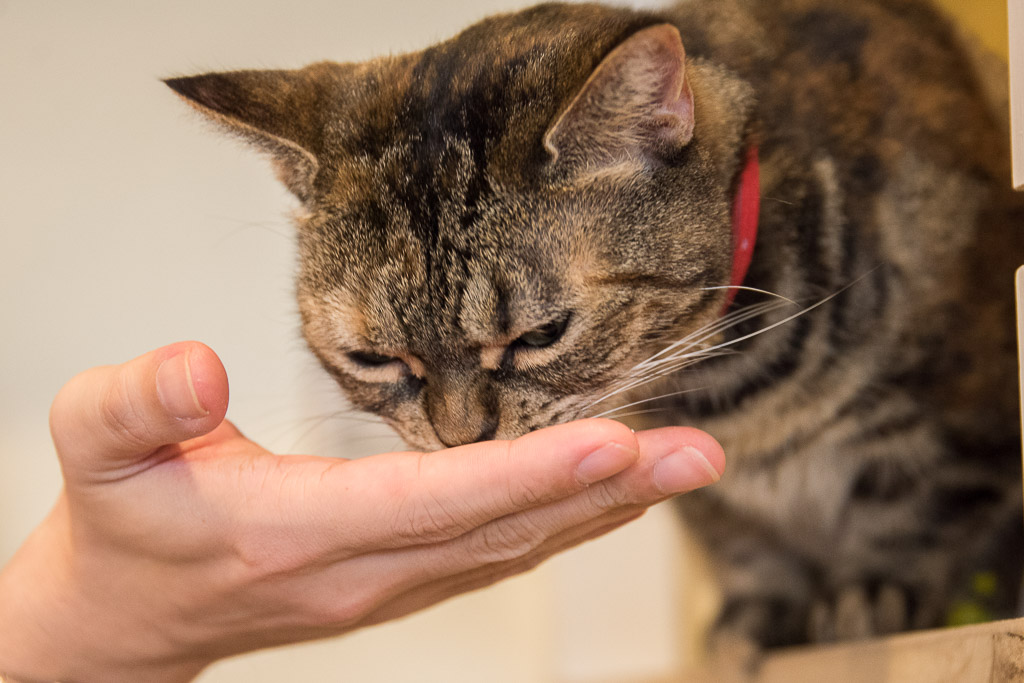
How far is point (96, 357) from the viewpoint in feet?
3.76

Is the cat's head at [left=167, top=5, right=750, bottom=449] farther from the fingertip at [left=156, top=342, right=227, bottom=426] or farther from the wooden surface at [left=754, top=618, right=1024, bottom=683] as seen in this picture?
the wooden surface at [left=754, top=618, right=1024, bottom=683]

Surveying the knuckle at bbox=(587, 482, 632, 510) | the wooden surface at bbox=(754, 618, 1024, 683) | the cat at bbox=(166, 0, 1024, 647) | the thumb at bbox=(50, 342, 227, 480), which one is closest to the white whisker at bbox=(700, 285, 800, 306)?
the cat at bbox=(166, 0, 1024, 647)

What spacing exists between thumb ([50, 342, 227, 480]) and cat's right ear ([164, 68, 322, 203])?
0.25 metres

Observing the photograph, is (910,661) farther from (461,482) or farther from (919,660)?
(461,482)

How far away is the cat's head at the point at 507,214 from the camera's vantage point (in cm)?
66

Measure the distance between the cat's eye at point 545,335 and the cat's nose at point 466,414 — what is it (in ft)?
0.18

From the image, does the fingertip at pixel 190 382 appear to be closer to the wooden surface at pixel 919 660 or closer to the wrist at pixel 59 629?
the wrist at pixel 59 629

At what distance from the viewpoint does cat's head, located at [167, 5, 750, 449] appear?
0.66 m

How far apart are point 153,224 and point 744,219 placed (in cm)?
83

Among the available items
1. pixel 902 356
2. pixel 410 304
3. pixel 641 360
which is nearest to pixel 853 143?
pixel 902 356

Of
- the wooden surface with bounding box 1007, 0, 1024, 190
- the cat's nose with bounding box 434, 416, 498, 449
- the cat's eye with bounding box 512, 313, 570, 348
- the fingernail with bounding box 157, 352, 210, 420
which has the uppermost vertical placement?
the wooden surface with bounding box 1007, 0, 1024, 190

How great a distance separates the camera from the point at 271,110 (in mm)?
731

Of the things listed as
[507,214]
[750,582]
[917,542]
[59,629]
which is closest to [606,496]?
[507,214]

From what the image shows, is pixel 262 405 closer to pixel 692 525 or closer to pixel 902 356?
pixel 692 525
